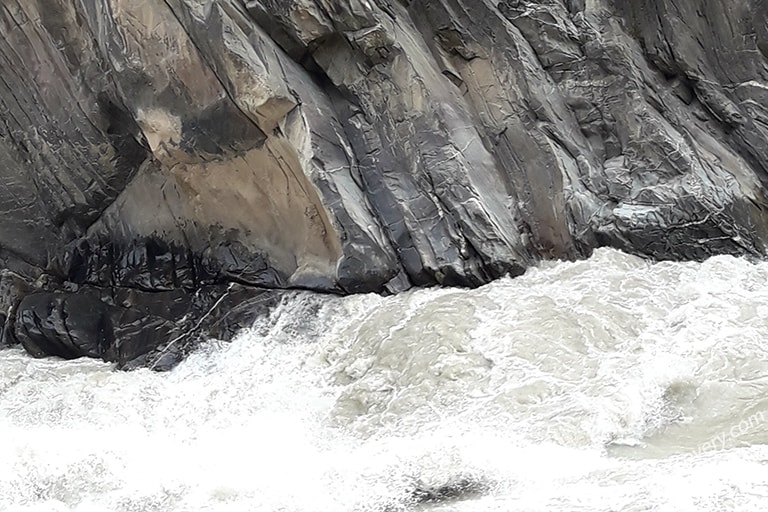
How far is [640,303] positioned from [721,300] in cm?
64

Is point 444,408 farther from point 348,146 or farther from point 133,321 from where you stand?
point 133,321

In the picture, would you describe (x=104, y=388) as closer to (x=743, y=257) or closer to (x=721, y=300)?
(x=721, y=300)

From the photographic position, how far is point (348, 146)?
773cm

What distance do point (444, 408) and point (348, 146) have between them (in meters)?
3.16

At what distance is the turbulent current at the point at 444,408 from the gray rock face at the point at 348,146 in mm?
502

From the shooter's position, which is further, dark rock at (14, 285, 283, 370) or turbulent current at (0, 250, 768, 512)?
dark rock at (14, 285, 283, 370)

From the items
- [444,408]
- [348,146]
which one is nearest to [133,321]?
[348,146]

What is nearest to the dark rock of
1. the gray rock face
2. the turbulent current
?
the gray rock face

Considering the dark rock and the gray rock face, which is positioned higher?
the gray rock face

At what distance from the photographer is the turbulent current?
177 inches

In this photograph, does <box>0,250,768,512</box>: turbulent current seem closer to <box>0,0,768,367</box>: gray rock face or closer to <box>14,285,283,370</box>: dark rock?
<box>14,285,283,370</box>: dark rock

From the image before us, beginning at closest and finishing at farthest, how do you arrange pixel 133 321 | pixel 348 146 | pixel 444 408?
1. pixel 444 408
2. pixel 348 146
3. pixel 133 321

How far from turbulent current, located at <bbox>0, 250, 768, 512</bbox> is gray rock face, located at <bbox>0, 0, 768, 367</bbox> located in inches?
19.8

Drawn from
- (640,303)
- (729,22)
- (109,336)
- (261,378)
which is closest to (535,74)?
(729,22)
